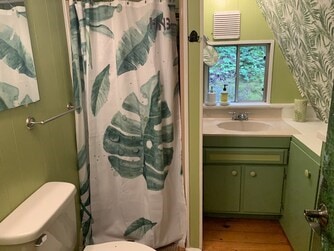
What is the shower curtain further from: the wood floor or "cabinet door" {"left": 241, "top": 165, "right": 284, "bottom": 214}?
"cabinet door" {"left": 241, "top": 165, "right": 284, "bottom": 214}

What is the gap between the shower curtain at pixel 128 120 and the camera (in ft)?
5.35

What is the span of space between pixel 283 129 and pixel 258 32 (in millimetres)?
894

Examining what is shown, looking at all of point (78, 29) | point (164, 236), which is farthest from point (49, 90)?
point (164, 236)

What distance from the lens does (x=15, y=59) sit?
4.01ft

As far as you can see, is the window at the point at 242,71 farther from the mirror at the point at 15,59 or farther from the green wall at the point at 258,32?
the mirror at the point at 15,59

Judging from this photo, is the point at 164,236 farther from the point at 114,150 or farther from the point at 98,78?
the point at 98,78

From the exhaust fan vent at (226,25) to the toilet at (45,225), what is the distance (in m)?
1.83

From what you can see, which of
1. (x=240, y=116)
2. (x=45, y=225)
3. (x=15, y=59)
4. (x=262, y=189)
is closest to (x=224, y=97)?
(x=240, y=116)

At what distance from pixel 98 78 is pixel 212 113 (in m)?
1.26

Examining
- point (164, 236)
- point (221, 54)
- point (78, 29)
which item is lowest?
point (164, 236)

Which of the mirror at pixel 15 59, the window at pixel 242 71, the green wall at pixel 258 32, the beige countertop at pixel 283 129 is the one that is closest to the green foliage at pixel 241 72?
the window at pixel 242 71

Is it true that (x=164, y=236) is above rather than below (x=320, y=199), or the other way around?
below

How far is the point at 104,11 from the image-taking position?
163cm

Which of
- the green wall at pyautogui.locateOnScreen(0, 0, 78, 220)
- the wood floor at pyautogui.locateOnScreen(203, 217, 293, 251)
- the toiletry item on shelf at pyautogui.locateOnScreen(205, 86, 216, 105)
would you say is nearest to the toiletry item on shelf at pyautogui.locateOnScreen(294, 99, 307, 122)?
the toiletry item on shelf at pyautogui.locateOnScreen(205, 86, 216, 105)
